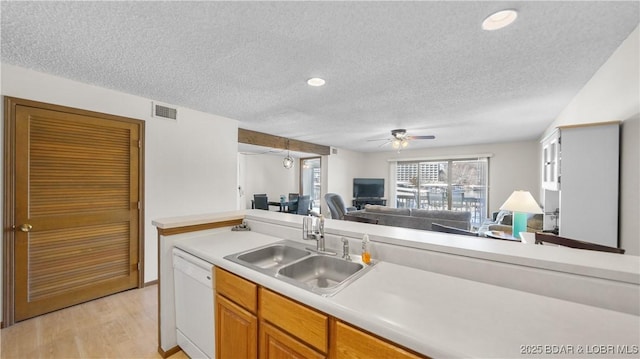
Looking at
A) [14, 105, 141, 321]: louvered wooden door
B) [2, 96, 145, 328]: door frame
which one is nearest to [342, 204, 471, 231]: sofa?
[14, 105, 141, 321]: louvered wooden door

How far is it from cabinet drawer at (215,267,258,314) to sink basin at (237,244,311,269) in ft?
0.75

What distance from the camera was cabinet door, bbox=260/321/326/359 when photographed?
1.06 m

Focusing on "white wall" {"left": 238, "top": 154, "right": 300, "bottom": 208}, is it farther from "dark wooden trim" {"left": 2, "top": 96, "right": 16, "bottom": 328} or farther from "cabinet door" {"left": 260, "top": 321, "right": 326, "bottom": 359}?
"cabinet door" {"left": 260, "top": 321, "right": 326, "bottom": 359}

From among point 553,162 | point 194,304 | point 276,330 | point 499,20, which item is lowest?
point 194,304

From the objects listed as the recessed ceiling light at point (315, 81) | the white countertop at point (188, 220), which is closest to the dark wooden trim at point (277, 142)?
the recessed ceiling light at point (315, 81)

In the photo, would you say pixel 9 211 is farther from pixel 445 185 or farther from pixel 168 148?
pixel 445 185

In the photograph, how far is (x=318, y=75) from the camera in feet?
7.45

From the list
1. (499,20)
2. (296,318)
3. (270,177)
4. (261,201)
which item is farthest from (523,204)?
(270,177)

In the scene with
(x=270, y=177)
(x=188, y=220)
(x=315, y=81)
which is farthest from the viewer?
(x=270, y=177)

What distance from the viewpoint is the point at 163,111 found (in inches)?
123

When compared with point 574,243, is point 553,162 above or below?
above

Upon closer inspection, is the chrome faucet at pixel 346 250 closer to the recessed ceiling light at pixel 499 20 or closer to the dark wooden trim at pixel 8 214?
the recessed ceiling light at pixel 499 20

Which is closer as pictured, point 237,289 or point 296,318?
point 296,318

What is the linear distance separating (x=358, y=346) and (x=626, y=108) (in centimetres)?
256
